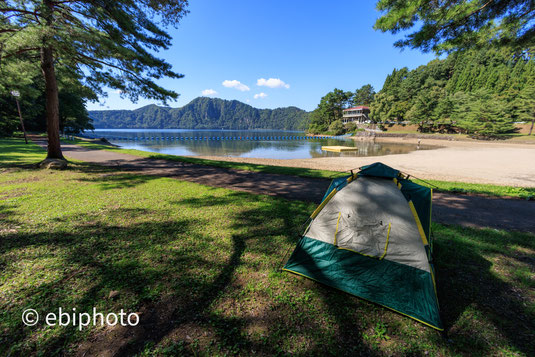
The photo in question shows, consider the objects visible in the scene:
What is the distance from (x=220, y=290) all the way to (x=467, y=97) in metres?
81.8

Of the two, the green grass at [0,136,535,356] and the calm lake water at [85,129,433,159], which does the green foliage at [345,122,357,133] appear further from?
the green grass at [0,136,535,356]

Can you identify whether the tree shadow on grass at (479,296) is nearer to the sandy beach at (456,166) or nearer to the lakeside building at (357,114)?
the sandy beach at (456,166)

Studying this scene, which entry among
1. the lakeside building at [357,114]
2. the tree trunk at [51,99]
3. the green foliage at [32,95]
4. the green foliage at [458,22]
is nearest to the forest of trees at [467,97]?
the lakeside building at [357,114]

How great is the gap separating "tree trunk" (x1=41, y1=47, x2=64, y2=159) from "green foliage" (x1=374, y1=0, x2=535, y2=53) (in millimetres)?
14533

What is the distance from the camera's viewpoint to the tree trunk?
9.81 metres

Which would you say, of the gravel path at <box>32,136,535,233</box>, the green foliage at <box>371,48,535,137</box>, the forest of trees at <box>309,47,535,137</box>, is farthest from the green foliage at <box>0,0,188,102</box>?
the green foliage at <box>371,48,535,137</box>

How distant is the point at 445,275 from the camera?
388 cm

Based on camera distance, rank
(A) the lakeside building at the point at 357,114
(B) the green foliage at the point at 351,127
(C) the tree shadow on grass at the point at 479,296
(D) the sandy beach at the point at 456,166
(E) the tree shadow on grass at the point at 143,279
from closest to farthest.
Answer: (E) the tree shadow on grass at the point at 143,279 < (C) the tree shadow on grass at the point at 479,296 < (D) the sandy beach at the point at 456,166 < (B) the green foliage at the point at 351,127 < (A) the lakeside building at the point at 357,114

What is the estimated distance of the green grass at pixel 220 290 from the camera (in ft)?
8.52

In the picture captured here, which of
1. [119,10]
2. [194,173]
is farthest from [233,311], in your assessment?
[119,10]

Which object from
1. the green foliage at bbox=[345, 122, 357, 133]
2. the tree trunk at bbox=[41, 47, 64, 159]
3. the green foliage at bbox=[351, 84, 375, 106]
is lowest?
the tree trunk at bbox=[41, 47, 64, 159]

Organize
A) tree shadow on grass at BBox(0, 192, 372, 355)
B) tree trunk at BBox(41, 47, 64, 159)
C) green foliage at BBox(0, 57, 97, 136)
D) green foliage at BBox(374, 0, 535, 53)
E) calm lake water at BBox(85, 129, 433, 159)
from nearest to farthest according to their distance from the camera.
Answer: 1. tree shadow on grass at BBox(0, 192, 372, 355)
2. green foliage at BBox(374, 0, 535, 53)
3. tree trunk at BBox(41, 47, 64, 159)
4. green foliage at BBox(0, 57, 97, 136)
5. calm lake water at BBox(85, 129, 433, 159)

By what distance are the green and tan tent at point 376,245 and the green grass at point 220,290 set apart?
25 cm

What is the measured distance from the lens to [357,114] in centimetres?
9269
